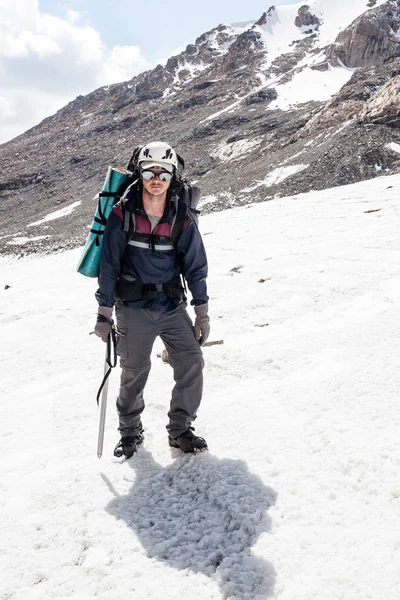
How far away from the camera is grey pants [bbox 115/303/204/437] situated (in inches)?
154

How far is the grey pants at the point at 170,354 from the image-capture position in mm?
3920

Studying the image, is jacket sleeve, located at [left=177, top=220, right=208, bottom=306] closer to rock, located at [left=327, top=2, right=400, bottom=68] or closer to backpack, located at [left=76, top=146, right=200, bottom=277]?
backpack, located at [left=76, top=146, right=200, bottom=277]

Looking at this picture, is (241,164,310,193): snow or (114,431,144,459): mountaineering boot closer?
(114,431,144,459): mountaineering boot

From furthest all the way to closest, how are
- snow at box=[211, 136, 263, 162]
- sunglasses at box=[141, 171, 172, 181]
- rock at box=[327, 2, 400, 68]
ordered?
1. rock at box=[327, 2, 400, 68]
2. snow at box=[211, 136, 263, 162]
3. sunglasses at box=[141, 171, 172, 181]

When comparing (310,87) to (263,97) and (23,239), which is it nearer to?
(263,97)

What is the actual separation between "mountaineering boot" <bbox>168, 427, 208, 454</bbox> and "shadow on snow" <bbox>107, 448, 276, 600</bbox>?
70 millimetres

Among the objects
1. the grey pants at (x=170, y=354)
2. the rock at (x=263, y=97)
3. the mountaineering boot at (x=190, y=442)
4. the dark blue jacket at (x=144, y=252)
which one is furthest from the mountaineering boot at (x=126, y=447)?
the rock at (x=263, y=97)

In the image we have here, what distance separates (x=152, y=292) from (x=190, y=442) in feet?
4.74

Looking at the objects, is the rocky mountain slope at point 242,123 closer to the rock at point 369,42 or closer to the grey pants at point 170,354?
the rock at point 369,42

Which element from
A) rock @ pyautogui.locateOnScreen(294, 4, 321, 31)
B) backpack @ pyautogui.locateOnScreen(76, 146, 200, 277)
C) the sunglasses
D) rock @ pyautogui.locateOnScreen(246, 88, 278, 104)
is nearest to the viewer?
the sunglasses

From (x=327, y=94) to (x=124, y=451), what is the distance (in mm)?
90470

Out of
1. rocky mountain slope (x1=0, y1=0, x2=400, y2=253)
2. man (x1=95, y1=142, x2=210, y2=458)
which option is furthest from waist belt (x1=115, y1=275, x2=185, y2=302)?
rocky mountain slope (x1=0, y1=0, x2=400, y2=253)

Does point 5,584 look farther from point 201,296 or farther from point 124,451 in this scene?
point 201,296

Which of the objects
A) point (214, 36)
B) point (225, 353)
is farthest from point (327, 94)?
point (214, 36)
